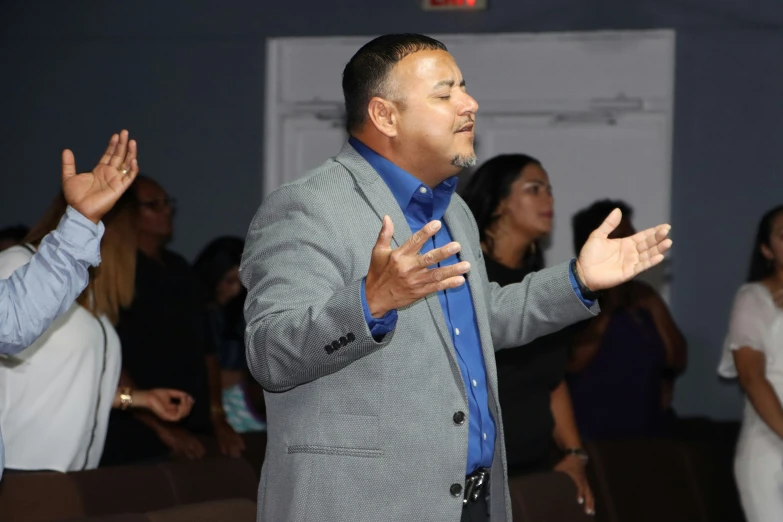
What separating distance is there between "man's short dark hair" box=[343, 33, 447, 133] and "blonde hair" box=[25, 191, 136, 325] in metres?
1.21

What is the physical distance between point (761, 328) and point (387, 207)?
7.61 ft

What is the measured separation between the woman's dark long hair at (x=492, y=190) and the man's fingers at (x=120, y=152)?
1.51m

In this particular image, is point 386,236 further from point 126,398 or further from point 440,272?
point 126,398

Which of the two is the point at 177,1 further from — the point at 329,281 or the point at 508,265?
the point at 329,281

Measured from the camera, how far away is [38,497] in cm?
282

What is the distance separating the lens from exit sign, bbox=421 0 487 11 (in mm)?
6602

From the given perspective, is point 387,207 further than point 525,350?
No

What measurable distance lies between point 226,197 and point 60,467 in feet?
13.2

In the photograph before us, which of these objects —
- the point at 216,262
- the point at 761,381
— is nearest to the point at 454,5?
the point at 216,262

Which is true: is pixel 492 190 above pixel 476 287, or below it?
above

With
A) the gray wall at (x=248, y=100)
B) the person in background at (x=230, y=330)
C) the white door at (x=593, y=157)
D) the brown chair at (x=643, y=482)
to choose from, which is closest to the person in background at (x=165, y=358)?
the person in background at (x=230, y=330)

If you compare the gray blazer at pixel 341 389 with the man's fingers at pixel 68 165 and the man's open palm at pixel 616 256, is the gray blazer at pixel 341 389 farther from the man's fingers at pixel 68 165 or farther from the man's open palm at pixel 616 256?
the man's fingers at pixel 68 165

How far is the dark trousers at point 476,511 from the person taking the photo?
7.25ft

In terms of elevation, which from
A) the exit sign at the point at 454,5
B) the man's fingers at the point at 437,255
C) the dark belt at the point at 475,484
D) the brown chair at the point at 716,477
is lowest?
the brown chair at the point at 716,477
